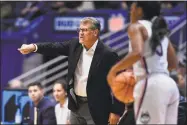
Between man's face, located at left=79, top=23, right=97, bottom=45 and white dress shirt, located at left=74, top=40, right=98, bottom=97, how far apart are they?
12 centimetres

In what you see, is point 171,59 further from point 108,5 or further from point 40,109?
point 108,5

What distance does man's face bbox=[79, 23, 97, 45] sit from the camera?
797 cm

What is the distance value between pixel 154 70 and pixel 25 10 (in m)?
10.8

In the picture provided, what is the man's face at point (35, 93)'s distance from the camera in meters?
11.6

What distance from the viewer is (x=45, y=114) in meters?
11.5

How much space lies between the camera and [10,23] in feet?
54.6

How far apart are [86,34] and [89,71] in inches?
17.2

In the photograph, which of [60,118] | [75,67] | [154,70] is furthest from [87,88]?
[60,118]

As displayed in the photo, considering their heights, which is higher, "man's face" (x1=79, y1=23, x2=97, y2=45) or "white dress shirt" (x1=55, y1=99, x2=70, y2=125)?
"man's face" (x1=79, y1=23, x2=97, y2=45)

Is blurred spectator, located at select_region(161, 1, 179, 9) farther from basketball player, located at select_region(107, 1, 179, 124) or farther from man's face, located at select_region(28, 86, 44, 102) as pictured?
basketball player, located at select_region(107, 1, 179, 124)

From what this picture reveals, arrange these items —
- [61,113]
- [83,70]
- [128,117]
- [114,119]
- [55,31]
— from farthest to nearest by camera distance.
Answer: [55,31] → [61,113] → [83,70] → [114,119] → [128,117]

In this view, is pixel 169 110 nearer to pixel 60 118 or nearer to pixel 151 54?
pixel 151 54

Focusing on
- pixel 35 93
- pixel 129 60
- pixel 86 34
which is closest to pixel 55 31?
pixel 35 93

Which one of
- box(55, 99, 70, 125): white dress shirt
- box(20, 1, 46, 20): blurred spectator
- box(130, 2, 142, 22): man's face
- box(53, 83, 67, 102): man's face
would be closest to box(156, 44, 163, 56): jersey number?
box(130, 2, 142, 22): man's face
